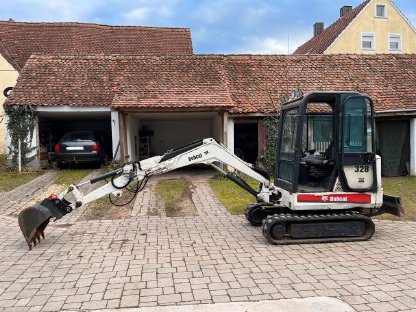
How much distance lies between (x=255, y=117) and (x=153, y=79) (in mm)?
4450

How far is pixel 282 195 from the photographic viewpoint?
24.4 ft

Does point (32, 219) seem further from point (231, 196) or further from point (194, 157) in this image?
point (231, 196)

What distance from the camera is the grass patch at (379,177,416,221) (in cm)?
904

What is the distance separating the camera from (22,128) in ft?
55.1

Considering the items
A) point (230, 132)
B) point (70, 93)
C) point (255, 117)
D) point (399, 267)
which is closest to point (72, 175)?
point (70, 93)

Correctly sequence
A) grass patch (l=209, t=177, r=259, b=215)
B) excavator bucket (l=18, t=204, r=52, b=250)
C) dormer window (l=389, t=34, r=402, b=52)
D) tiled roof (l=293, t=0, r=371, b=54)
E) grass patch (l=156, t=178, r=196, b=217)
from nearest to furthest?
excavator bucket (l=18, t=204, r=52, b=250), grass patch (l=156, t=178, r=196, b=217), grass patch (l=209, t=177, r=259, b=215), tiled roof (l=293, t=0, r=371, b=54), dormer window (l=389, t=34, r=402, b=52)

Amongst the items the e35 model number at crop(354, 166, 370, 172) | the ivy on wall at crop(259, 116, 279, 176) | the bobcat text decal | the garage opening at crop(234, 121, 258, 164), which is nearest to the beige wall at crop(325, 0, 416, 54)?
the garage opening at crop(234, 121, 258, 164)

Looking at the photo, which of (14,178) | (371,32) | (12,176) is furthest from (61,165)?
(371,32)

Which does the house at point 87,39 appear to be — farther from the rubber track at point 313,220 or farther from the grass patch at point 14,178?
the rubber track at point 313,220

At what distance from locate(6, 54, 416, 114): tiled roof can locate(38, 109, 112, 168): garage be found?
113cm

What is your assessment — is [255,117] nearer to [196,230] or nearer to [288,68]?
[288,68]

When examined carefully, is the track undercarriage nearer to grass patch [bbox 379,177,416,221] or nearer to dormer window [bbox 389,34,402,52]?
grass patch [bbox 379,177,416,221]

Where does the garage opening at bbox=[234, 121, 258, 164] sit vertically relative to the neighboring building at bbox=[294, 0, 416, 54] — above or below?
below

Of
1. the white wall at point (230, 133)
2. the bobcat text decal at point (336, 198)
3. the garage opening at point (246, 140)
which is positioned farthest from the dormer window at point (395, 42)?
the bobcat text decal at point (336, 198)
